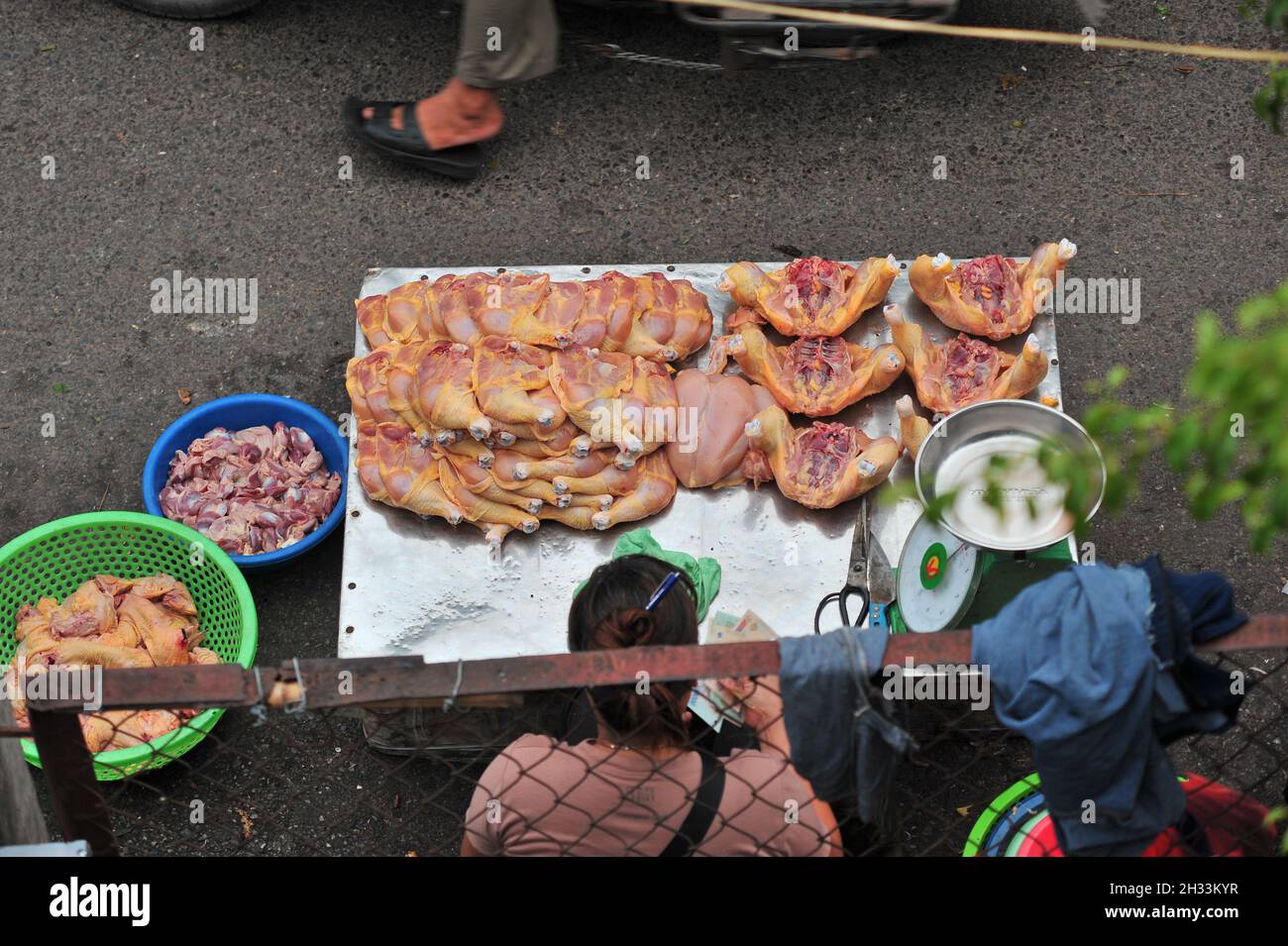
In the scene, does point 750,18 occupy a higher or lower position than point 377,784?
higher

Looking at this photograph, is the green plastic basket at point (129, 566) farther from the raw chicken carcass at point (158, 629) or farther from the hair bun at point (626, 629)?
the hair bun at point (626, 629)

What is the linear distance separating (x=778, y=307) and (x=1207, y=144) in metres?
2.31

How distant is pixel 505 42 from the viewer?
186 inches

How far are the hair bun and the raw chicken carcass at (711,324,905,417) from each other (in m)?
1.39

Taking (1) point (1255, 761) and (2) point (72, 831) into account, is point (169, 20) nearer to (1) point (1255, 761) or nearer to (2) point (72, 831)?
(2) point (72, 831)

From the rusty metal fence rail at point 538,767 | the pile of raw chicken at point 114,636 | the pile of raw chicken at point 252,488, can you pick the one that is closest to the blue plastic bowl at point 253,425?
the pile of raw chicken at point 252,488

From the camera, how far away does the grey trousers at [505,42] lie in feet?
15.3

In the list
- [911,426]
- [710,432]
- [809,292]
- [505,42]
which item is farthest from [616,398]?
[505,42]

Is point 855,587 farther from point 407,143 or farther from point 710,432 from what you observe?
point 407,143

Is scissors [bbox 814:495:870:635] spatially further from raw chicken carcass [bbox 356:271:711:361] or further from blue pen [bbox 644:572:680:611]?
blue pen [bbox 644:572:680:611]

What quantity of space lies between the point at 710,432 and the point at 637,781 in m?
1.34

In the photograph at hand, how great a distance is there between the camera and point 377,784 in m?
3.88

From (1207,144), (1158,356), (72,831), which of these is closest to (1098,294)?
A: (1158,356)

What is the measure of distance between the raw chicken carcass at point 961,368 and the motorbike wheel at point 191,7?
3.25 m
